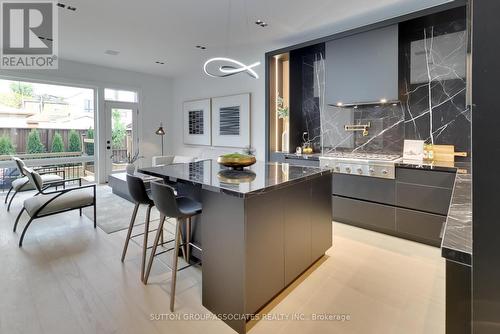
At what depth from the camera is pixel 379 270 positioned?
254 centimetres

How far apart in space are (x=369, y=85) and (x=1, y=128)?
6.87 m

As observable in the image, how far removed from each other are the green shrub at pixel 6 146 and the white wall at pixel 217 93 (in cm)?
347

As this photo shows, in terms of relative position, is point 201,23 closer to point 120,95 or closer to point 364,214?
point 364,214

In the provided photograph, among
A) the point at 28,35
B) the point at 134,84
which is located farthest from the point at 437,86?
the point at 134,84

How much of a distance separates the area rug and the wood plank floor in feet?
1.79

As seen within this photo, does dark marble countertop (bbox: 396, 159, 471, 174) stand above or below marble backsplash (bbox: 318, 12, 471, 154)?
below

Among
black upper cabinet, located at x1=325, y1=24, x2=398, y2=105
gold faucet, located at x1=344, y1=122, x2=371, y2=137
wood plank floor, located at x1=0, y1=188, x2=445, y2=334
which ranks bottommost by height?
wood plank floor, located at x1=0, y1=188, x2=445, y2=334

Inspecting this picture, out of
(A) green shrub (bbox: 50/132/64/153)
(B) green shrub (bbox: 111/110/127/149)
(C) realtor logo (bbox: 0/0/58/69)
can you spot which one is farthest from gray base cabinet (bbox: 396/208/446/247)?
(A) green shrub (bbox: 50/132/64/153)

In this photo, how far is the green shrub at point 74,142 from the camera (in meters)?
6.25

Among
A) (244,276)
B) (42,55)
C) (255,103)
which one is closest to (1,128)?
(42,55)

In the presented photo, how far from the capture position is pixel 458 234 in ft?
3.03

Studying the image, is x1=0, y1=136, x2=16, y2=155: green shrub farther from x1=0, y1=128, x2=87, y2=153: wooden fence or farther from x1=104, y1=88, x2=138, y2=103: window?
x1=104, y1=88, x2=138, y2=103: window

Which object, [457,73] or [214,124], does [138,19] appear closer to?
[214,124]

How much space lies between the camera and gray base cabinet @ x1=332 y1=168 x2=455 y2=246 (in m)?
2.90
